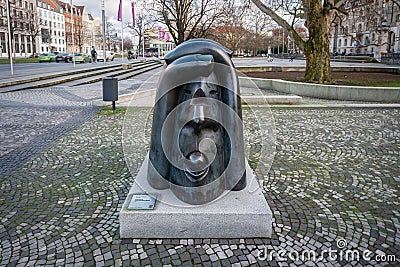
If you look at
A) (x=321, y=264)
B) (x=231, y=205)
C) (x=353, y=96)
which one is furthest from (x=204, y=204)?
(x=353, y=96)

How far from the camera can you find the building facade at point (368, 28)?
1935 centimetres

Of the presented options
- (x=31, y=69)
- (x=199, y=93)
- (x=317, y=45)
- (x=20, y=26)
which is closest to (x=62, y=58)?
(x=31, y=69)

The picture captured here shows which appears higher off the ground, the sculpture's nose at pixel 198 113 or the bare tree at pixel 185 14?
the bare tree at pixel 185 14

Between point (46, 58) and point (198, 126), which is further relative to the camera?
point (46, 58)

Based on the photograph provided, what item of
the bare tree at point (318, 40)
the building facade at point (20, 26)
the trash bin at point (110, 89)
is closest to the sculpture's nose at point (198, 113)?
the trash bin at point (110, 89)

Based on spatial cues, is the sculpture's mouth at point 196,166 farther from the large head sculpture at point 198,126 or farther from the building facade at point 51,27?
the building facade at point 51,27

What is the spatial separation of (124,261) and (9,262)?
3.44 feet

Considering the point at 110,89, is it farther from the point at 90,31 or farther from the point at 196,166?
the point at 90,31

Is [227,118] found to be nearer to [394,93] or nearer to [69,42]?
[394,93]

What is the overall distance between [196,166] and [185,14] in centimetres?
3093

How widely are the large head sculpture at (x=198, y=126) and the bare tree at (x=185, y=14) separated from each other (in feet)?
95.2

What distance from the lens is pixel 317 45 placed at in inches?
663

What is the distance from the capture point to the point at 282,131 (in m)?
8.45

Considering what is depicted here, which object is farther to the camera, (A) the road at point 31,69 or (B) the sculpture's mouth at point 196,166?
(A) the road at point 31,69
